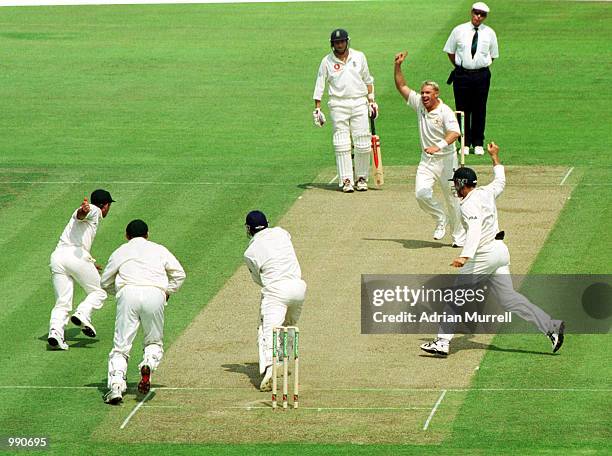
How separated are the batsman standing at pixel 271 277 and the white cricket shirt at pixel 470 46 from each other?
1132cm

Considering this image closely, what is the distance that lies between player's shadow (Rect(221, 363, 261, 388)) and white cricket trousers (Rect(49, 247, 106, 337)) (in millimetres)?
2022

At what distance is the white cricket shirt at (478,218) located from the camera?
18062mm

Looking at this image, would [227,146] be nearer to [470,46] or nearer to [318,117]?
[318,117]

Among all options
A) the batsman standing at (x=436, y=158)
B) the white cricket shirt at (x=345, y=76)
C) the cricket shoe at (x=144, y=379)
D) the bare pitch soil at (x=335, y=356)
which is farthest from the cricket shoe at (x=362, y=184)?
the cricket shoe at (x=144, y=379)

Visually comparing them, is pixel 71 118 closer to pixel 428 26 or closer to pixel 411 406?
pixel 428 26

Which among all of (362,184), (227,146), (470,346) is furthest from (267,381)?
(227,146)

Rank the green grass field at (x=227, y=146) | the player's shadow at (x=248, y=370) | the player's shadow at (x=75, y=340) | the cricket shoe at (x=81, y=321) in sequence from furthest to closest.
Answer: the player's shadow at (x=75, y=340) < the cricket shoe at (x=81, y=321) < the player's shadow at (x=248, y=370) < the green grass field at (x=227, y=146)

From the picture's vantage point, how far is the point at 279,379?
1777 cm

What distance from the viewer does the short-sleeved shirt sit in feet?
74.3

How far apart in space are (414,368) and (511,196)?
26.8ft

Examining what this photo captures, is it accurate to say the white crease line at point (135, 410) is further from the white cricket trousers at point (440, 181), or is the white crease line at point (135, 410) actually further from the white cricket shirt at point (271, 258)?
the white cricket trousers at point (440, 181)

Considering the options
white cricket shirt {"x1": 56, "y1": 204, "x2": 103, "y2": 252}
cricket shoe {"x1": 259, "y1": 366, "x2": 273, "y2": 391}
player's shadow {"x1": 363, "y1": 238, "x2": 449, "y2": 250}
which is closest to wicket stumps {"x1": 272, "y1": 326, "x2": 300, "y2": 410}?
cricket shoe {"x1": 259, "y1": 366, "x2": 273, "y2": 391}

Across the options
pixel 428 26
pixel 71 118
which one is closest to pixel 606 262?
pixel 71 118

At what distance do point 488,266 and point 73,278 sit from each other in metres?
5.00
